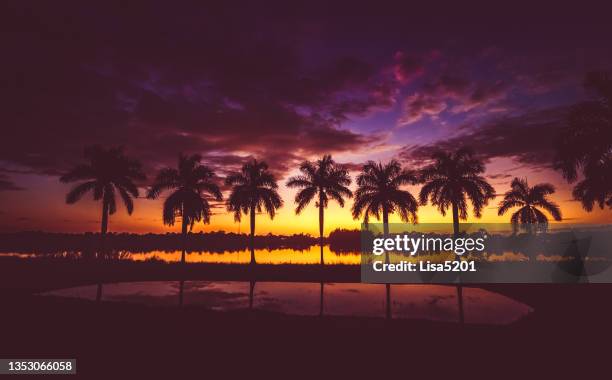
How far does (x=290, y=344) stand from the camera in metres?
10.5

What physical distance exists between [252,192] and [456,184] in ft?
77.1

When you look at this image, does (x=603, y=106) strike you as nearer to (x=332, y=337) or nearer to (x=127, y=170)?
(x=332, y=337)

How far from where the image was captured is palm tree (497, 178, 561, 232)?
45.1 metres

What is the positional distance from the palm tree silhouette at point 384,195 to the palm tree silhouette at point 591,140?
1548cm

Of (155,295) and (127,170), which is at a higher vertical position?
(127,170)

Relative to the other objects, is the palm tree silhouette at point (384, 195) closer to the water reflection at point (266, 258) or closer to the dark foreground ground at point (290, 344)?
the water reflection at point (266, 258)

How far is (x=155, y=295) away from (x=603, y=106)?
3388 centimetres

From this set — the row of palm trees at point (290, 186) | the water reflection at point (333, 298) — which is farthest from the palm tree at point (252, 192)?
the water reflection at point (333, 298)

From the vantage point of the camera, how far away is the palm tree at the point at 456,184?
34906mm

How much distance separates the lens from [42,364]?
8.77 meters

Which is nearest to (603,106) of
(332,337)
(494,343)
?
(494,343)

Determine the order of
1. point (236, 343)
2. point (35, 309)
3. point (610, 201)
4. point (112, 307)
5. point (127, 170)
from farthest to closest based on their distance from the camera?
point (127, 170)
point (610, 201)
point (112, 307)
point (35, 309)
point (236, 343)

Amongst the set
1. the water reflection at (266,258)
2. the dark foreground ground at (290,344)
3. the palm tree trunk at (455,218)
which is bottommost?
the water reflection at (266,258)

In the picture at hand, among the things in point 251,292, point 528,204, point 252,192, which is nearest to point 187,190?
point 252,192
